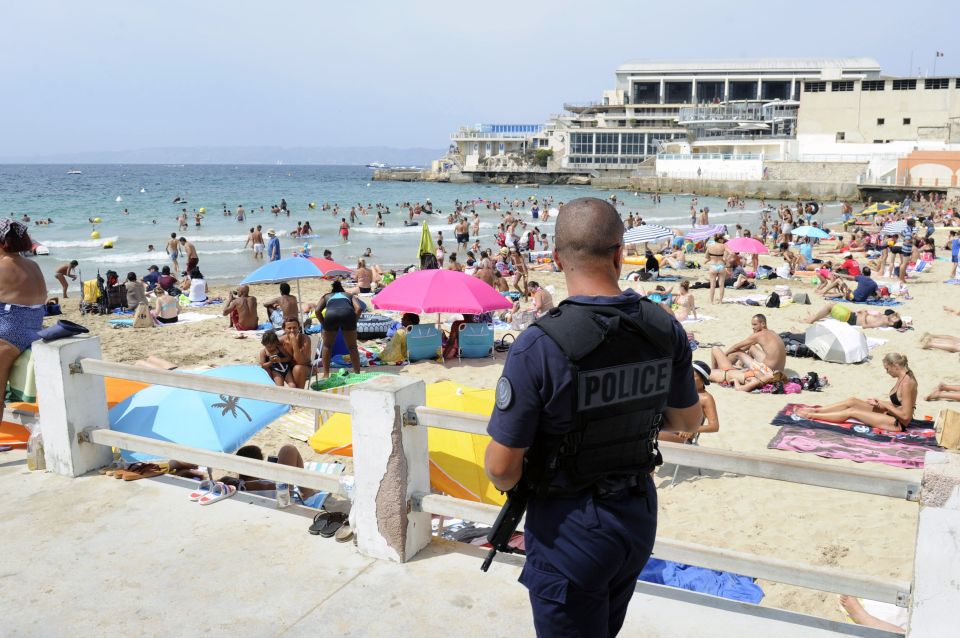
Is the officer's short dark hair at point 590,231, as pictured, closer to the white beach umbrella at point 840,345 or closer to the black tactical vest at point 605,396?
the black tactical vest at point 605,396

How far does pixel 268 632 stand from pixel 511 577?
994mm

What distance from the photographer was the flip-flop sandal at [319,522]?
3625 mm

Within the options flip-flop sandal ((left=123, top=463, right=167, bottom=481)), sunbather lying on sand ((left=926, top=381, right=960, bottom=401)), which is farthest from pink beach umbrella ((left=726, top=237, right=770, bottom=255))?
flip-flop sandal ((left=123, top=463, right=167, bottom=481))

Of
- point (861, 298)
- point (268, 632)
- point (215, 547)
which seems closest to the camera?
point (268, 632)

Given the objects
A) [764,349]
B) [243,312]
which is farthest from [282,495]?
[243,312]

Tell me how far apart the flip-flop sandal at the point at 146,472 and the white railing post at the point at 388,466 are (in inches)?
63.3

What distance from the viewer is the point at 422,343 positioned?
11.2 meters

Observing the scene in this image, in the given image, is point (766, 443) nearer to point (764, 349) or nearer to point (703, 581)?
point (764, 349)

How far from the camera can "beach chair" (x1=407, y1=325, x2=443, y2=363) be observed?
1115cm

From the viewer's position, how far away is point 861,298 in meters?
15.4

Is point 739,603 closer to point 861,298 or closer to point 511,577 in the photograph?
point 511,577

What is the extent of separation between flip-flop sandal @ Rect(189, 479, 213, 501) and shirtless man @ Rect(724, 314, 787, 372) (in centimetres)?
736

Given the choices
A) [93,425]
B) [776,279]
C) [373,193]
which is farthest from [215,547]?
[373,193]

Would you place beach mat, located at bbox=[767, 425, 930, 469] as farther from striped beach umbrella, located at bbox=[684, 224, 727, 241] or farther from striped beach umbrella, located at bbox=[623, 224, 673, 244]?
striped beach umbrella, located at bbox=[684, 224, 727, 241]
